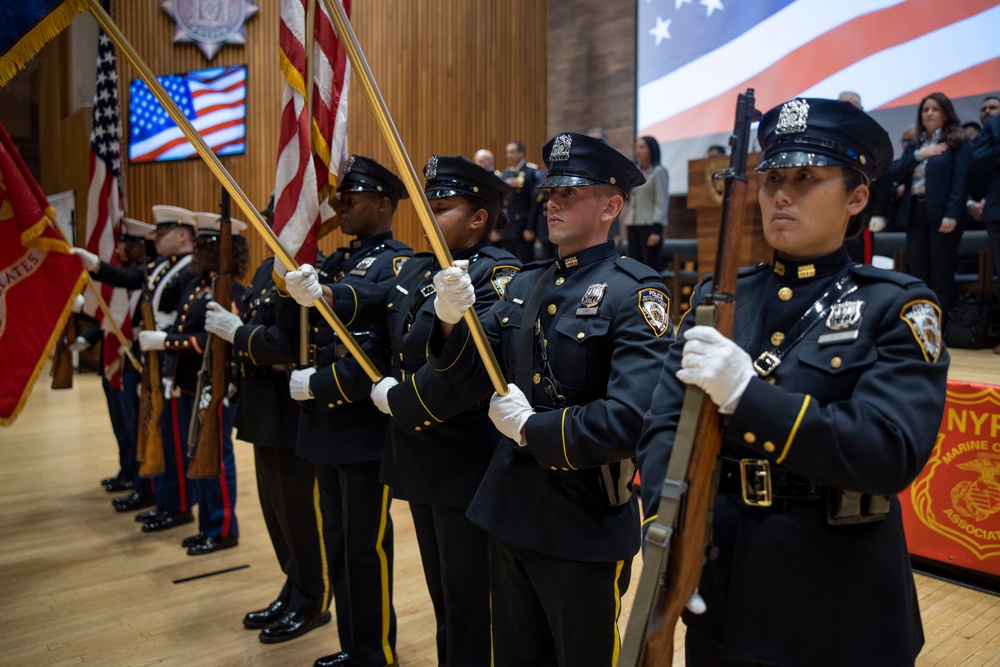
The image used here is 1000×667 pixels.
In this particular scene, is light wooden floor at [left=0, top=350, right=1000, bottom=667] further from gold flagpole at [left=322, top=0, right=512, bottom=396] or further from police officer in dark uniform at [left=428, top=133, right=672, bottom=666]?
gold flagpole at [left=322, top=0, right=512, bottom=396]

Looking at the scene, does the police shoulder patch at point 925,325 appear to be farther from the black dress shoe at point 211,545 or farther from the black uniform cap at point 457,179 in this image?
the black dress shoe at point 211,545

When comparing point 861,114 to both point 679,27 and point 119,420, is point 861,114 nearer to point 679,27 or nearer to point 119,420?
point 119,420

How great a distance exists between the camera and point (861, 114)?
130 centimetres

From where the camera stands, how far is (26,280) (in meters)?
3.24

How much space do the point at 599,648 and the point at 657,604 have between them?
0.61 m

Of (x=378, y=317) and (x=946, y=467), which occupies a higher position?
(x=378, y=317)

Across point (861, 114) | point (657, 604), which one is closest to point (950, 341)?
point (861, 114)

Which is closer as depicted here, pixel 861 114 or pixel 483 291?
pixel 861 114

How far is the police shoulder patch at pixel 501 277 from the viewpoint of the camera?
2.18 metres

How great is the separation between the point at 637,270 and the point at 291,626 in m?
1.97

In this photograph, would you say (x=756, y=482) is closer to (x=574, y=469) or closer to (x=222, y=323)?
(x=574, y=469)

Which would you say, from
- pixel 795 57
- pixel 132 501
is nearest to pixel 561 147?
pixel 132 501

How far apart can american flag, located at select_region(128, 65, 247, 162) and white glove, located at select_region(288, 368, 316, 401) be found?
245 inches

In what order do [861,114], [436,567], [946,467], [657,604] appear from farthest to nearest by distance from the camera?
1. [946,467]
2. [436,567]
3. [861,114]
4. [657,604]
